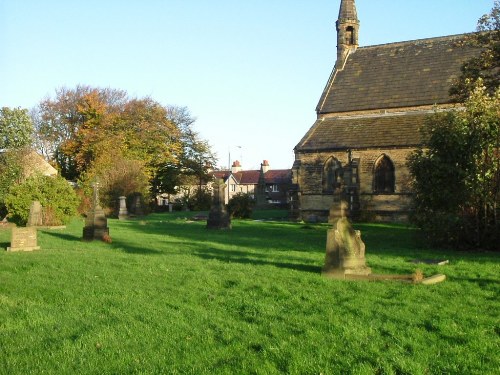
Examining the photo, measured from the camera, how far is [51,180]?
27750 mm

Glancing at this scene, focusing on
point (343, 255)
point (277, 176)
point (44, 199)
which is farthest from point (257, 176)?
point (343, 255)

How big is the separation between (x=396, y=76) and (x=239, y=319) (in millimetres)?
32438

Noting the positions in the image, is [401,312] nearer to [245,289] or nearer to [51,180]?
[245,289]

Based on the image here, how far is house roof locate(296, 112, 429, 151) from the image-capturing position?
107 ft

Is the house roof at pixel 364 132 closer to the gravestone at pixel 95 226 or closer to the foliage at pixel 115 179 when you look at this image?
the foliage at pixel 115 179

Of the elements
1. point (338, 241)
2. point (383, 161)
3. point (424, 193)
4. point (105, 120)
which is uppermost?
point (105, 120)

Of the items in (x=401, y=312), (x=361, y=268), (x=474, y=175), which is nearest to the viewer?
(x=401, y=312)

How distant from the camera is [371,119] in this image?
35.5 metres

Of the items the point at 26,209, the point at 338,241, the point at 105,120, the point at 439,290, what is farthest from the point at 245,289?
the point at 105,120

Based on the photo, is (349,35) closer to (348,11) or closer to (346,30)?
(346,30)

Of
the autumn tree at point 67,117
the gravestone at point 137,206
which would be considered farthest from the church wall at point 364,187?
the autumn tree at point 67,117

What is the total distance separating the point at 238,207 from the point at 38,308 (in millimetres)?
27754

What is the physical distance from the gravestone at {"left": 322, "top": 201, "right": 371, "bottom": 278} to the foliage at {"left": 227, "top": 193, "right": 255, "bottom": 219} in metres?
25.0

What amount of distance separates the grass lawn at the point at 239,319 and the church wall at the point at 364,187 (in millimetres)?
19926
